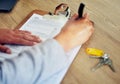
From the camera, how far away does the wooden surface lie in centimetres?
80

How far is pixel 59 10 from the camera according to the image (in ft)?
3.59

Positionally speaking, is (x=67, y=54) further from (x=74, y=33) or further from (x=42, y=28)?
(x=42, y=28)

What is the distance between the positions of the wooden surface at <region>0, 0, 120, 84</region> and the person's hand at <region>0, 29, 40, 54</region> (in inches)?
4.6

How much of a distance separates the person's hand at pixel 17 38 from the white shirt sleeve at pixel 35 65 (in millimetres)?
167

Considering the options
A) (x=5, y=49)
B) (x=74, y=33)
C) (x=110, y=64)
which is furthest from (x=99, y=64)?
(x=5, y=49)

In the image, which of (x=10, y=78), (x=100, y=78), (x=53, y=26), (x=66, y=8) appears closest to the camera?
(x=10, y=78)

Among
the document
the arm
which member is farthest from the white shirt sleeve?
the document

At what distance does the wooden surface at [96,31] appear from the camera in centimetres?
80

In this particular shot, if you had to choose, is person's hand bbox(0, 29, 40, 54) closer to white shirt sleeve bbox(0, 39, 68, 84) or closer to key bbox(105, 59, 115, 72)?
white shirt sleeve bbox(0, 39, 68, 84)

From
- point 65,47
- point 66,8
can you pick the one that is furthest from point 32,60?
point 66,8

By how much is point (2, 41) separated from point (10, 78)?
29 cm

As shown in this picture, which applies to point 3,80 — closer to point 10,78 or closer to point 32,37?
point 10,78

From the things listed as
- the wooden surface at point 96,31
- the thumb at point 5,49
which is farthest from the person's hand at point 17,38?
the wooden surface at point 96,31

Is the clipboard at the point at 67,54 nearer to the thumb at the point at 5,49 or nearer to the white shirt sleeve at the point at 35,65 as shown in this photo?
the white shirt sleeve at the point at 35,65
